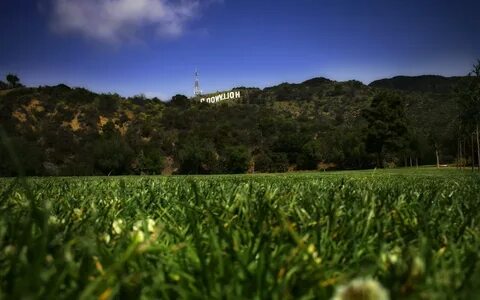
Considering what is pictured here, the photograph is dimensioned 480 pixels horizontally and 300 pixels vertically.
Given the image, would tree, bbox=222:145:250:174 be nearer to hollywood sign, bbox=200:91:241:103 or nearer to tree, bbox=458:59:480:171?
tree, bbox=458:59:480:171

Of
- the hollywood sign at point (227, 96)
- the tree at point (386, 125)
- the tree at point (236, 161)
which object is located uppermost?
the hollywood sign at point (227, 96)

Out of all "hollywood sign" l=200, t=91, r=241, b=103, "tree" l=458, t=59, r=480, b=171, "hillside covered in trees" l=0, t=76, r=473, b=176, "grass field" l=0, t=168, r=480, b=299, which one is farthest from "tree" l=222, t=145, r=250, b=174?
"grass field" l=0, t=168, r=480, b=299

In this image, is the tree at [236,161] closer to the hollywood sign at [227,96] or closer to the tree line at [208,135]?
the tree line at [208,135]

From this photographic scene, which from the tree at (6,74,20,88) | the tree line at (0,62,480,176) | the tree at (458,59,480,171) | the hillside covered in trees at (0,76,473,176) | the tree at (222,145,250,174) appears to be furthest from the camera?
the tree at (6,74,20,88)

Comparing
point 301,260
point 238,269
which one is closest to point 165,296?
point 238,269

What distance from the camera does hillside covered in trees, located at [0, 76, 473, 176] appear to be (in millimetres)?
66938

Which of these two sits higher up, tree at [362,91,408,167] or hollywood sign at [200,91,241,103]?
hollywood sign at [200,91,241,103]

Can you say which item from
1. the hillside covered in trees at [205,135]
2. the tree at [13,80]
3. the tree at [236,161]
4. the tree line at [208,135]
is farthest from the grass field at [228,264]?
the tree at [13,80]

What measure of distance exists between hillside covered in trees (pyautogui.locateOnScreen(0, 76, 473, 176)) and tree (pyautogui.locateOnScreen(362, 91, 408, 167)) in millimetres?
141

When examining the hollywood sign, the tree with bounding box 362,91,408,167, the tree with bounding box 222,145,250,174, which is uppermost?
the hollywood sign

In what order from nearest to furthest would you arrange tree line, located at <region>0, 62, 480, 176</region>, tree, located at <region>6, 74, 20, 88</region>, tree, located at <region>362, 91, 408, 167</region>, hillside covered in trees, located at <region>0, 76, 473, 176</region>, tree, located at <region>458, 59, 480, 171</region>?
tree, located at <region>458, 59, 480, 171</region> → tree, located at <region>362, 91, 408, 167</region> → tree line, located at <region>0, 62, 480, 176</region> → hillside covered in trees, located at <region>0, 76, 473, 176</region> → tree, located at <region>6, 74, 20, 88</region>

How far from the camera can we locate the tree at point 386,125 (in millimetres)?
65250

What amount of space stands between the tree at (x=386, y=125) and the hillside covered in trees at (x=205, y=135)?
0.14 meters

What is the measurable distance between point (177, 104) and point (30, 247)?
4167 inches
